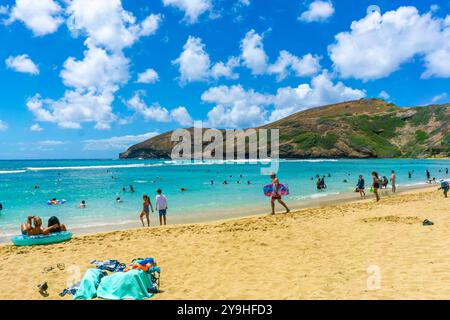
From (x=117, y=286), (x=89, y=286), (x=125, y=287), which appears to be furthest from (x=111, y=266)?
(x=125, y=287)

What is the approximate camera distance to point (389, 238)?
11.5m

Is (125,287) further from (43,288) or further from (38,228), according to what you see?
(38,228)

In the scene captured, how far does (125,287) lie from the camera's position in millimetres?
7266

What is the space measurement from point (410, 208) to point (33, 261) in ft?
55.2

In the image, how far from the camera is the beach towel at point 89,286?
291 inches

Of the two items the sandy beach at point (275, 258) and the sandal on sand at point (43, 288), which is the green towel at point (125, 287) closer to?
the sandy beach at point (275, 258)

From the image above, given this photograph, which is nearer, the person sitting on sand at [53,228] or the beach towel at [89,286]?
the beach towel at [89,286]

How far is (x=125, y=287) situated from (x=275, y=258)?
4325mm

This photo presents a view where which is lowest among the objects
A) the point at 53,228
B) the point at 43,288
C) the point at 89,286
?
the point at 43,288

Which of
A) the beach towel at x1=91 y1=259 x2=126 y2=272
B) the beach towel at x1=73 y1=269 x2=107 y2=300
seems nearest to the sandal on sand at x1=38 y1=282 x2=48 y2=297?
the beach towel at x1=73 y1=269 x2=107 y2=300

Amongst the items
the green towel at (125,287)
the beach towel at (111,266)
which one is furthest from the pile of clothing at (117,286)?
the beach towel at (111,266)

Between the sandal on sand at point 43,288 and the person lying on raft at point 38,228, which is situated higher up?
the person lying on raft at point 38,228

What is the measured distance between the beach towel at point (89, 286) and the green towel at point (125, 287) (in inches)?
6.0
